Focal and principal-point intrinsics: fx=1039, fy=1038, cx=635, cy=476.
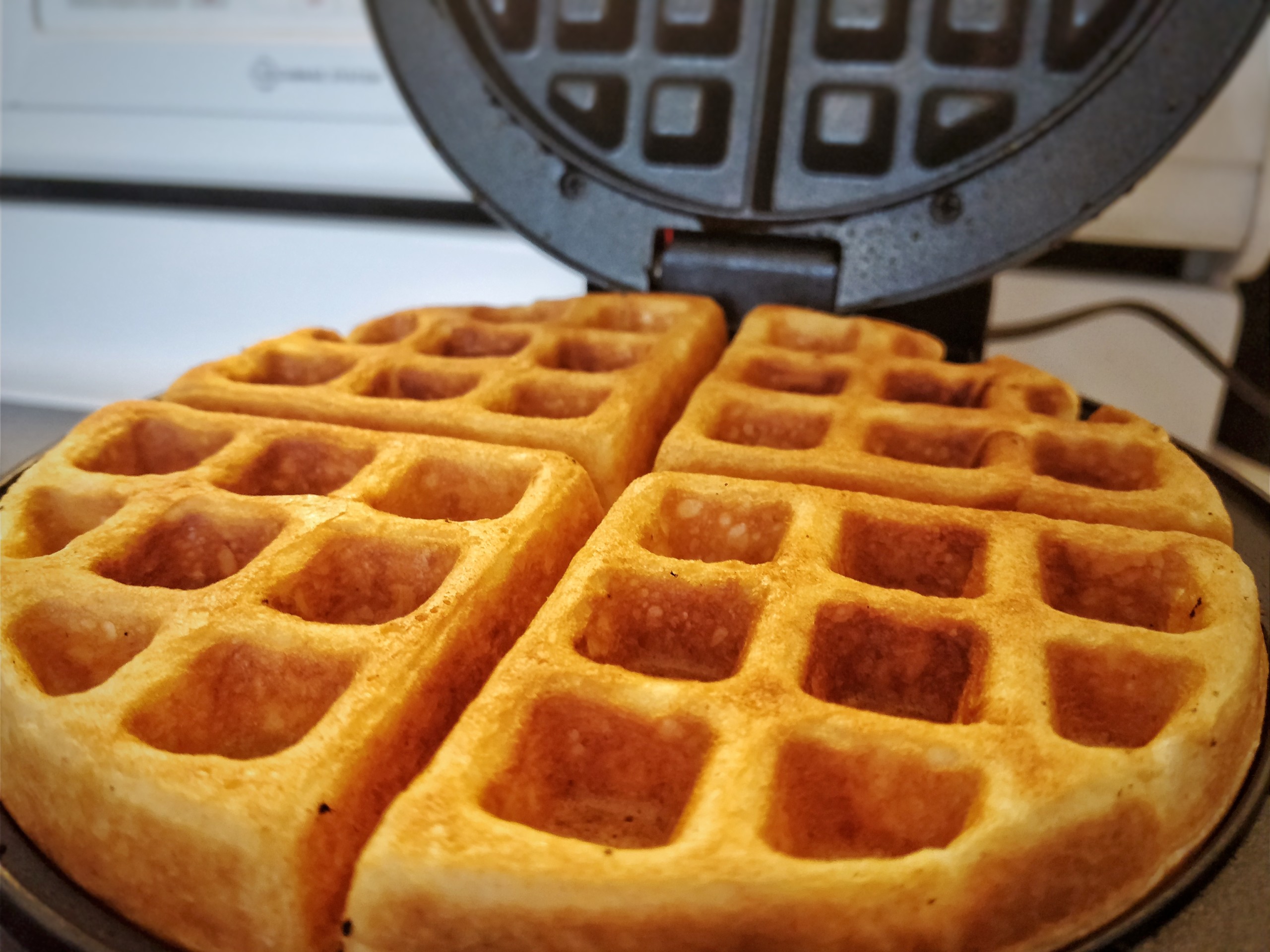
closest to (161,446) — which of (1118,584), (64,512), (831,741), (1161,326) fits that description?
(64,512)

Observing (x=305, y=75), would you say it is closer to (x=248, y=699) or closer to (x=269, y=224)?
(x=269, y=224)

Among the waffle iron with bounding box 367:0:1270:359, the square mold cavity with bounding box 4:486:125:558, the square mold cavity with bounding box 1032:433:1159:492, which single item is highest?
the waffle iron with bounding box 367:0:1270:359

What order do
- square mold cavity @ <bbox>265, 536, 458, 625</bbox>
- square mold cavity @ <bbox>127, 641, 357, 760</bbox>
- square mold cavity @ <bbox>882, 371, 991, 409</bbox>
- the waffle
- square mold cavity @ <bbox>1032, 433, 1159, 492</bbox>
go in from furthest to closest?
1. square mold cavity @ <bbox>882, 371, 991, 409</bbox>
2. square mold cavity @ <bbox>1032, 433, 1159, 492</bbox>
3. square mold cavity @ <bbox>265, 536, 458, 625</bbox>
4. square mold cavity @ <bbox>127, 641, 357, 760</bbox>
5. the waffle

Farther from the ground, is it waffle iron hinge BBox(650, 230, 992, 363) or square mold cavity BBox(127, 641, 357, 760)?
waffle iron hinge BBox(650, 230, 992, 363)

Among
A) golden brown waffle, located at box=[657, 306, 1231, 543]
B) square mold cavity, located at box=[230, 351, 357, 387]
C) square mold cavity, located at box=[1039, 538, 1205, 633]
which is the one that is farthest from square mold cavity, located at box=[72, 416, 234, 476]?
square mold cavity, located at box=[1039, 538, 1205, 633]

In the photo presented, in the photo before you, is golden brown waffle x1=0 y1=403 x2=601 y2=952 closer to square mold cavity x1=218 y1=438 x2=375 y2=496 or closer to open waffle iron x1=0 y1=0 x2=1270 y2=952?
square mold cavity x1=218 y1=438 x2=375 y2=496

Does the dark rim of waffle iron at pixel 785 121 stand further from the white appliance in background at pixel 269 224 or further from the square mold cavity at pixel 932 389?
the white appliance in background at pixel 269 224

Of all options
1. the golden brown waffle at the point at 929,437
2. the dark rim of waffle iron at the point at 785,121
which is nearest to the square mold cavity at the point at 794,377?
the golden brown waffle at the point at 929,437
